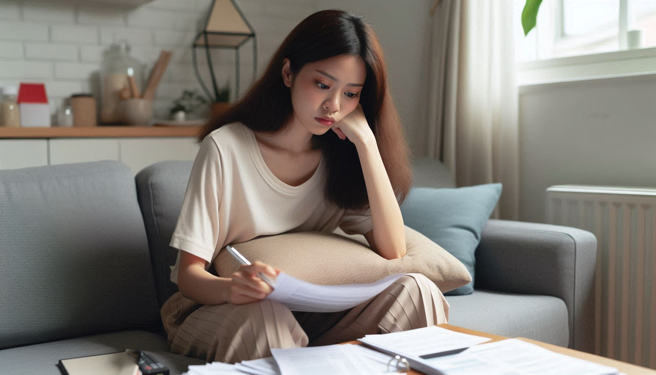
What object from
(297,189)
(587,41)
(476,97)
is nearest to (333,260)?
(297,189)

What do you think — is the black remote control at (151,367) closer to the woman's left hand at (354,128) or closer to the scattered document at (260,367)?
the scattered document at (260,367)

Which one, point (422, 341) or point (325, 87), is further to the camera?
point (325, 87)

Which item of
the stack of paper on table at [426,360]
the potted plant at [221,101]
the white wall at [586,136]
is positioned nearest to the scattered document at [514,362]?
the stack of paper on table at [426,360]

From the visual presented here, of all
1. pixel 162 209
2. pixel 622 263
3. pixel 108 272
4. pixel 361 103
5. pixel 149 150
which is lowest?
pixel 622 263

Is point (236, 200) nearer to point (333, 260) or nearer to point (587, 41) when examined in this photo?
point (333, 260)

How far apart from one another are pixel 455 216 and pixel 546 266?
0.31 metres

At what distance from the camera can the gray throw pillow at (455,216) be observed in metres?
1.97

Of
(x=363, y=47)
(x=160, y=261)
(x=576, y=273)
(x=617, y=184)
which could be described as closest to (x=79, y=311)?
(x=160, y=261)

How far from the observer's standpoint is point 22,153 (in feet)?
8.80

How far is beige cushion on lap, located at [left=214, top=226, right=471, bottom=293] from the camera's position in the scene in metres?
1.33

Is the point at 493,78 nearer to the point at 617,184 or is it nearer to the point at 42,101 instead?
the point at 617,184

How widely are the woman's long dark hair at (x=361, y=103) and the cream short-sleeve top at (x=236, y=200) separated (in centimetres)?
4

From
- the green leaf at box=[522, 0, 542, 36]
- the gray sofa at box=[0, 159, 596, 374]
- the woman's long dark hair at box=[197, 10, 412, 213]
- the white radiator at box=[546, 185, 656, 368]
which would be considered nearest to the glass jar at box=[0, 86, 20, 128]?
the gray sofa at box=[0, 159, 596, 374]

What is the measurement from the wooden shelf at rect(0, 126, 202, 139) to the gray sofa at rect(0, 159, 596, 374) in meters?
0.92
